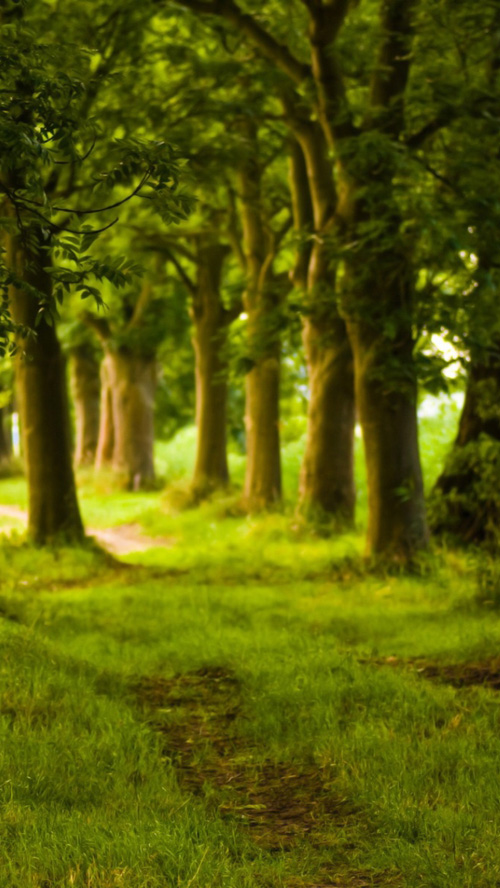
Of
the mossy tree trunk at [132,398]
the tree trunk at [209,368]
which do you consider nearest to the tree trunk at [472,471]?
the tree trunk at [209,368]

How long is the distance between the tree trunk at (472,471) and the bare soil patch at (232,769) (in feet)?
20.3

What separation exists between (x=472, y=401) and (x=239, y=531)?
17.5 feet

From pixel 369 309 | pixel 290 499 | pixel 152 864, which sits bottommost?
pixel 152 864

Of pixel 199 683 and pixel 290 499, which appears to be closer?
pixel 199 683

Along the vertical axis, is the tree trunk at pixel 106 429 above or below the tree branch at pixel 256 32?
below

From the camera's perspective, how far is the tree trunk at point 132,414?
29.2m

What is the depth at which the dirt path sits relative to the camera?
17672 millimetres

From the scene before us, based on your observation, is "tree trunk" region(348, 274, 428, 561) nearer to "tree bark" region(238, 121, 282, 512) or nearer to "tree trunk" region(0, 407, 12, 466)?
"tree bark" region(238, 121, 282, 512)

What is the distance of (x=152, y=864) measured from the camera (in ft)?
14.1

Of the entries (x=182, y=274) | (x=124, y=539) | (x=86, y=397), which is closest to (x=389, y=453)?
(x=124, y=539)

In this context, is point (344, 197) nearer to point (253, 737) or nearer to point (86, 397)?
point (253, 737)

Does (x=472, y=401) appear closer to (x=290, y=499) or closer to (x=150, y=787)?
(x=290, y=499)

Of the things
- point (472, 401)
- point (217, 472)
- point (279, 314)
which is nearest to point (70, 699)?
point (279, 314)

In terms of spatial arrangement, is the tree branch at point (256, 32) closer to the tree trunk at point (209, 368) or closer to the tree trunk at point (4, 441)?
the tree trunk at point (209, 368)
